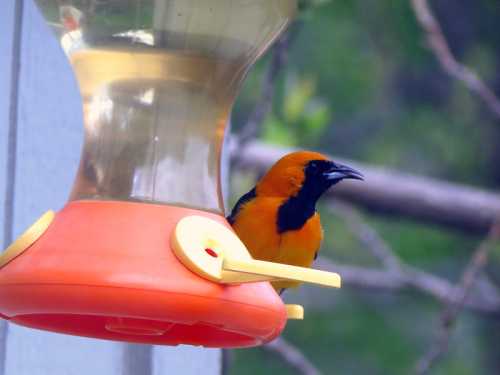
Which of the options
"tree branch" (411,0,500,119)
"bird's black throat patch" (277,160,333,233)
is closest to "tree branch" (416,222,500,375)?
"tree branch" (411,0,500,119)

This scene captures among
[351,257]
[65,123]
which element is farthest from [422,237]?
[65,123]

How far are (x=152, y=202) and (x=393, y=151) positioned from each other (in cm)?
702

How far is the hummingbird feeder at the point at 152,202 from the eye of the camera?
252cm

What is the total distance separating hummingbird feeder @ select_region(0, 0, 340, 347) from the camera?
2.52 m

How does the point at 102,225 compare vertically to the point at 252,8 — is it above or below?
below

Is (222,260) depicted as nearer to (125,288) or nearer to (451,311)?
(125,288)

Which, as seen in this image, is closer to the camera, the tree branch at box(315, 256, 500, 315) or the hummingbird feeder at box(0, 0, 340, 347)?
the hummingbird feeder at box(0, 0, 340, 347)

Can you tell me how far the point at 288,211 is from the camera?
4527mm

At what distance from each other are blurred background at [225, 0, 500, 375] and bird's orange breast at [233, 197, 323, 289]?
3.49 meters

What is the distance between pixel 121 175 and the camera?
2.83 metres

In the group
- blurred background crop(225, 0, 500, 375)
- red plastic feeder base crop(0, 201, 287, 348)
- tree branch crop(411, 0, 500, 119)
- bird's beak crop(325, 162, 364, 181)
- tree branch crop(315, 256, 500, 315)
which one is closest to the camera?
red plastic feeder base crop(0, 201, 287, 348)

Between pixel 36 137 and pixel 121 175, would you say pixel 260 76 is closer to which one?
pixel 36 137

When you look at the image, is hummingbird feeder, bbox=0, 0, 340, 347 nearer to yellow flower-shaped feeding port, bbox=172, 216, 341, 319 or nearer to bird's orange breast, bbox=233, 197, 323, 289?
yellow flower-shaped feeding port, bbox=172, 216, 341, 319

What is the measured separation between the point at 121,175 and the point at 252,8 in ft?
1.76
